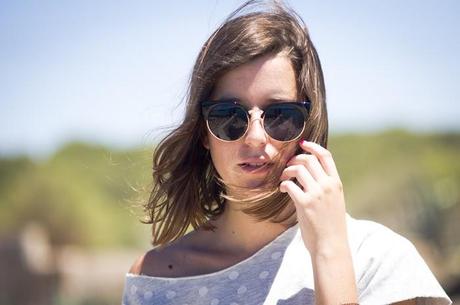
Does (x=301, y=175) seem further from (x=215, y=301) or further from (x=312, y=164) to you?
(x=215, y=301)

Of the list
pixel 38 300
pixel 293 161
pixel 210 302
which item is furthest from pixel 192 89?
pixel 38 300

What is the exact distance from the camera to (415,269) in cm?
261

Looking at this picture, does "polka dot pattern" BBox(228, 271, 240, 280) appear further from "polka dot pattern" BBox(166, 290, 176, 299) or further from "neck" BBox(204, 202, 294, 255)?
"polka dot pattern" BBox(166, 290, 176, 299)

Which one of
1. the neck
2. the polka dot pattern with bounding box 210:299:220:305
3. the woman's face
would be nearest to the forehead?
the woman's face

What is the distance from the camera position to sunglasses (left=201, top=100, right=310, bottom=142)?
2.71 meters

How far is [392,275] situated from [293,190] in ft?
1.37

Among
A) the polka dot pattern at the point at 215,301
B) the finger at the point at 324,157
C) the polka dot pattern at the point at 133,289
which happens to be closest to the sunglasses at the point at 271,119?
the finger at the point at 324,157

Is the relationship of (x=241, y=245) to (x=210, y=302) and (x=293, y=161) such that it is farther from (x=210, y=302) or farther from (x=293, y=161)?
(x=293, y=161)

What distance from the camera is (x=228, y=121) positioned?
9.05 feet

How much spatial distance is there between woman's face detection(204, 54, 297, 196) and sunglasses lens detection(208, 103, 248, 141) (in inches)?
0.9

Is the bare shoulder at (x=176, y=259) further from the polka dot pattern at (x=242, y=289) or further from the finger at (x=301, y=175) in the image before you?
the finger at (x=301, y=175)

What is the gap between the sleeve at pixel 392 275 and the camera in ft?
8.38

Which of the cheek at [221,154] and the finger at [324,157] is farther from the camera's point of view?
the cheek at [221,154]

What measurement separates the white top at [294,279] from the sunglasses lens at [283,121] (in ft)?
1.15
